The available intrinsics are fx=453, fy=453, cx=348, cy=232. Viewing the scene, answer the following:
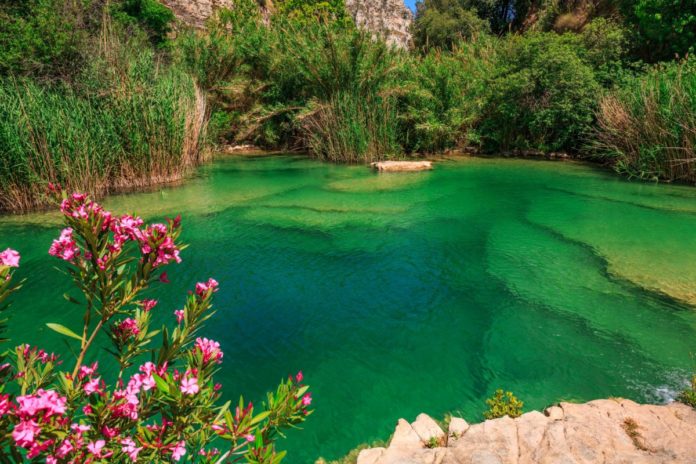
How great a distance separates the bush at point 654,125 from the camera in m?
8.65

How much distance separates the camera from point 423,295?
14.9 feet

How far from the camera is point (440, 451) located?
7.70 ft

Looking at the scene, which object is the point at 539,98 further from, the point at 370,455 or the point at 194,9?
the point at 194,9

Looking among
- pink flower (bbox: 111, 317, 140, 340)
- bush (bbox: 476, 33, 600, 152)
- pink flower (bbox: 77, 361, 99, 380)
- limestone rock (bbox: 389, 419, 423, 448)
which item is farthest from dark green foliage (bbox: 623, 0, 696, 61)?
pink flower (bbox: 77, 361, 99, 380)

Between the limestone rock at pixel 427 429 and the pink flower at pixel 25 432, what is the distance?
6.42ft

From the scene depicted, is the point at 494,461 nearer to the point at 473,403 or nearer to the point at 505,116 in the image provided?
the point at 473,403

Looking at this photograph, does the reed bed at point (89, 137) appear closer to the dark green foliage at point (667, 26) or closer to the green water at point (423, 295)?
the green water at point (423, 295)

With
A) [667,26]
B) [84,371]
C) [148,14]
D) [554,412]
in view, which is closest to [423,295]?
[554,412]

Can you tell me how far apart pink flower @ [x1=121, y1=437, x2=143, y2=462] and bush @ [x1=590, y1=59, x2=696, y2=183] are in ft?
32.2

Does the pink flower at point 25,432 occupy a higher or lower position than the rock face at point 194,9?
lower

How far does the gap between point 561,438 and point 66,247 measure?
243cm

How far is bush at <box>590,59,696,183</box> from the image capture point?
8648 mm

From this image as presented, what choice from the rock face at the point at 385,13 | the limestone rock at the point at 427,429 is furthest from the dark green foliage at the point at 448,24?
the limestone rock at the point at 427,429

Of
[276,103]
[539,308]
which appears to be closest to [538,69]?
[276,103]
